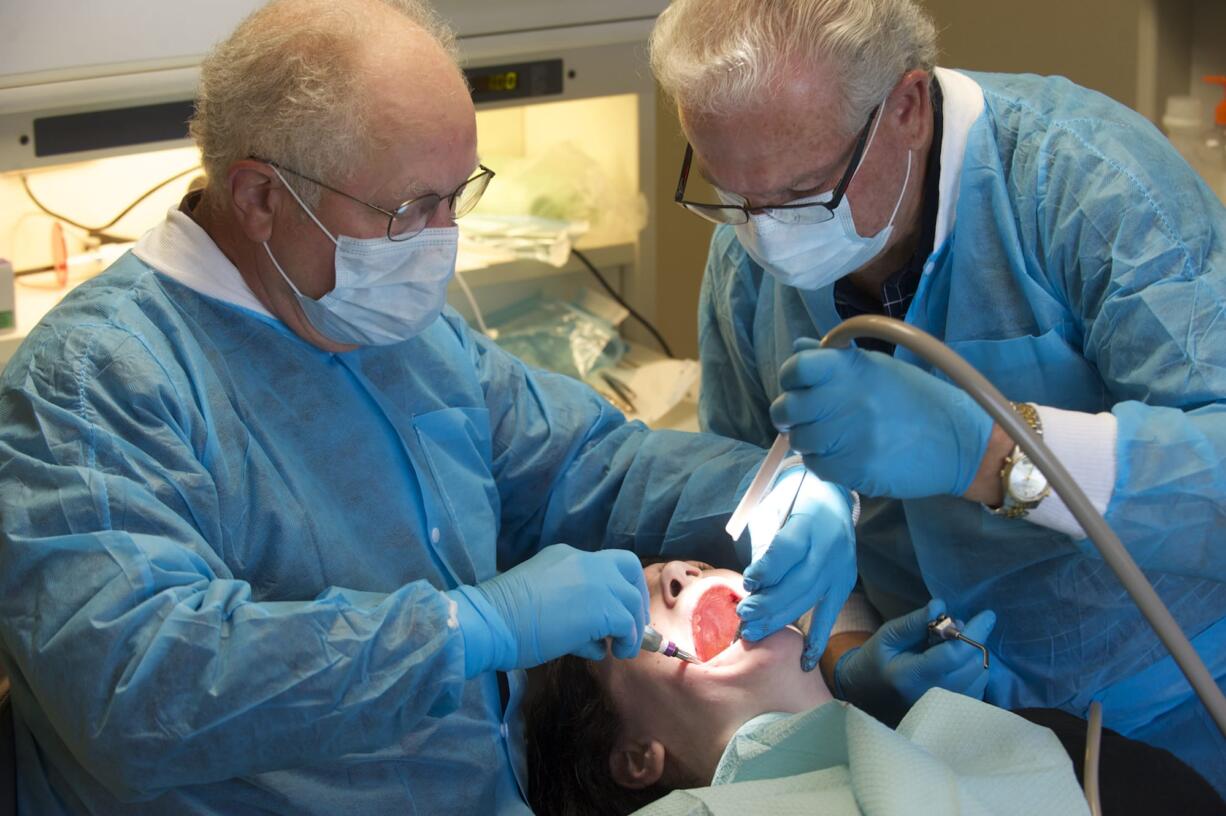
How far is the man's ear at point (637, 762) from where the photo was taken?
179 centimetres

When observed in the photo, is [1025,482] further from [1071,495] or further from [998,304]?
[998,304]

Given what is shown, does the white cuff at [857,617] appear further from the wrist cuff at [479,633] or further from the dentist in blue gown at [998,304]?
the wrist cuff at [479,633]

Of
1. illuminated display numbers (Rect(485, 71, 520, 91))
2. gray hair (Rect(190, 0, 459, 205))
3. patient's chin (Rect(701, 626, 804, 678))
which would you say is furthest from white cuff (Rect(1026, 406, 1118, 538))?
illuminated display numbers (Rect(485, 71, 520, 91))

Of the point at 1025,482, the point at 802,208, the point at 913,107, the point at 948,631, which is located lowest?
the point at 948,631

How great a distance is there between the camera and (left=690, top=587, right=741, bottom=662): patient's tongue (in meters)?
1.81

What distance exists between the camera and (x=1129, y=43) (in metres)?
2.63

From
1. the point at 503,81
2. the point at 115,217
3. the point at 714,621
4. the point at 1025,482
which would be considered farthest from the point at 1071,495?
the point at 115,217

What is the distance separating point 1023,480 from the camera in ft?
4.66

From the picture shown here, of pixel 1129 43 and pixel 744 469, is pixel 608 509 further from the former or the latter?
pixel 1129 43

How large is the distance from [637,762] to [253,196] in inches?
35.9

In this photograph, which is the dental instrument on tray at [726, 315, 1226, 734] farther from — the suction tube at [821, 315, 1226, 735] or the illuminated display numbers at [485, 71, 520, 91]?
the illuminated display numbers at [485, 71, 520, 91]

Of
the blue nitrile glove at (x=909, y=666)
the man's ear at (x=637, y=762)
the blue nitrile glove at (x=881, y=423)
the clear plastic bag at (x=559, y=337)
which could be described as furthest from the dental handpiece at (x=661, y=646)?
the clear plastic bag at (x=559, y=337)

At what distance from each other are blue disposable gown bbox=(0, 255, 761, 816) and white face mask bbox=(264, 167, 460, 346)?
0.07m

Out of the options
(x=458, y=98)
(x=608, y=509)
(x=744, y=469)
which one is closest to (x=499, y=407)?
(x=608, y=509)
